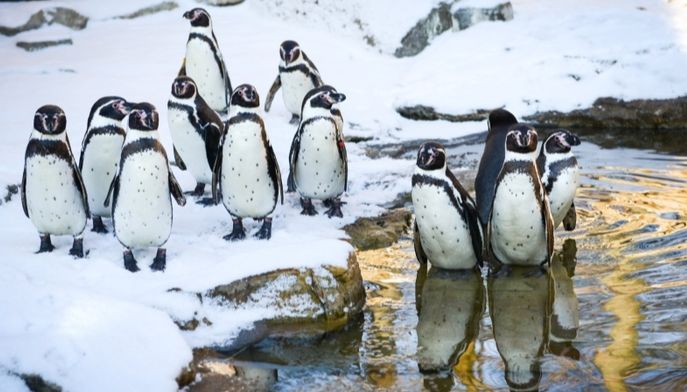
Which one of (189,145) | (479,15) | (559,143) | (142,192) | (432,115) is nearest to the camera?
(142,192)

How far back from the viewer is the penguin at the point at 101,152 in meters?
6.00

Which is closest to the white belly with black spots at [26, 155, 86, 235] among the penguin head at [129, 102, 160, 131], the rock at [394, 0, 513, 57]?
the penguin head at [129, 102, 160, 131]

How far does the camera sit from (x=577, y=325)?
195 inches

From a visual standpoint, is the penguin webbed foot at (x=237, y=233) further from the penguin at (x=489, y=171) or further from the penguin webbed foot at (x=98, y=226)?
the penguin at (x=489, y=171)

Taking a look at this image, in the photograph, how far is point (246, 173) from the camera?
589 cm

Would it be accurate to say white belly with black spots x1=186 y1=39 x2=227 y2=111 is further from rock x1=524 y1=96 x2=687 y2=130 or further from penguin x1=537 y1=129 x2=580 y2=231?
penguin x1=537 y1=129 x2=580 y2=231

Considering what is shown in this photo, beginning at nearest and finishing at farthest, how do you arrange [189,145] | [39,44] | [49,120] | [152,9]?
[49,120]
[189,145]
[39,44]
[152,9]

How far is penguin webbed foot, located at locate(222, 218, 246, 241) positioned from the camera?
6.01 meters

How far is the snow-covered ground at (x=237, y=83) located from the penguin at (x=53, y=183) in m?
0.17

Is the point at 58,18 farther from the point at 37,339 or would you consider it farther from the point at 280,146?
the point at 37,339

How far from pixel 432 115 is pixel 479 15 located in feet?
8.01

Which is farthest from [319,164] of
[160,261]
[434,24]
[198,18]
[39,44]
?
[39,44]

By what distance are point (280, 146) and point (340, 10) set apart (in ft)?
13.9

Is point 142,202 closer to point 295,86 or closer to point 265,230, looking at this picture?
point 265,230
